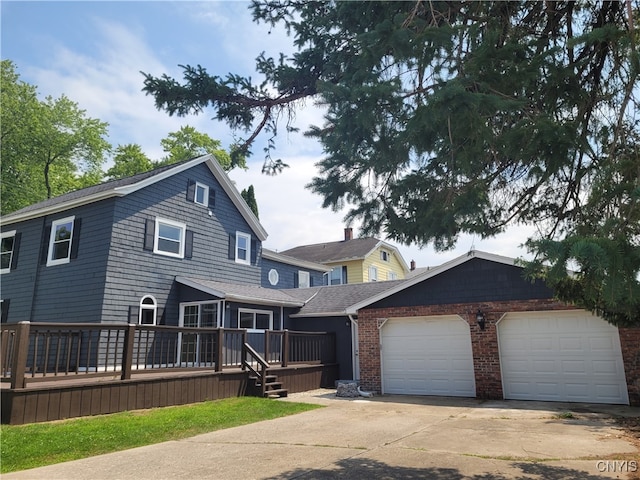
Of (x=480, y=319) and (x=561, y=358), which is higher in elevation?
(x=480, y=319)

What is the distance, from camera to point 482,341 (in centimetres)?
1191

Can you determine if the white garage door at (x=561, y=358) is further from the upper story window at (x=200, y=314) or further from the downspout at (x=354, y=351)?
the upper story window at (x=200, y=314)

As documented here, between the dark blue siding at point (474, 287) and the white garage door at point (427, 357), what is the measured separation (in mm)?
602

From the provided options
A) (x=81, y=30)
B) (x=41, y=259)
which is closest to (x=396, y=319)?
(x=81, y=30)

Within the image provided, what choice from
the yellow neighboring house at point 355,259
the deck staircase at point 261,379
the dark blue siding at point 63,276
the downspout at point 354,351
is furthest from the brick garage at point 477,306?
the yellow neighboring house at point 355,259

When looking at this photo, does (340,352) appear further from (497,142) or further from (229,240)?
(497,142)

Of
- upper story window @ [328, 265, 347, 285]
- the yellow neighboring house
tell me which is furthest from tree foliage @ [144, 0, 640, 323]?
upper story window @ [328, 265, 347, 285]

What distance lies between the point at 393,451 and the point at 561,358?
7.17 meters

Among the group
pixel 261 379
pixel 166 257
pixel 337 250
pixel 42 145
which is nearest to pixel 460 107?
pixel 261 379

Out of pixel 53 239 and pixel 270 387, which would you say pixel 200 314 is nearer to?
pixel 270 387

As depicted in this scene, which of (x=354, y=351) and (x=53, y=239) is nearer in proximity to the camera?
(x=53, y=239)

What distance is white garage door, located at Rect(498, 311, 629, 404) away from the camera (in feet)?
34.6

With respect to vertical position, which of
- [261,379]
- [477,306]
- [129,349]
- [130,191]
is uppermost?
[130,191]

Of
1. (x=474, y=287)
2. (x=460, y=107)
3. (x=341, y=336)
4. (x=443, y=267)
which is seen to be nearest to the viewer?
(x=460, y=107)
